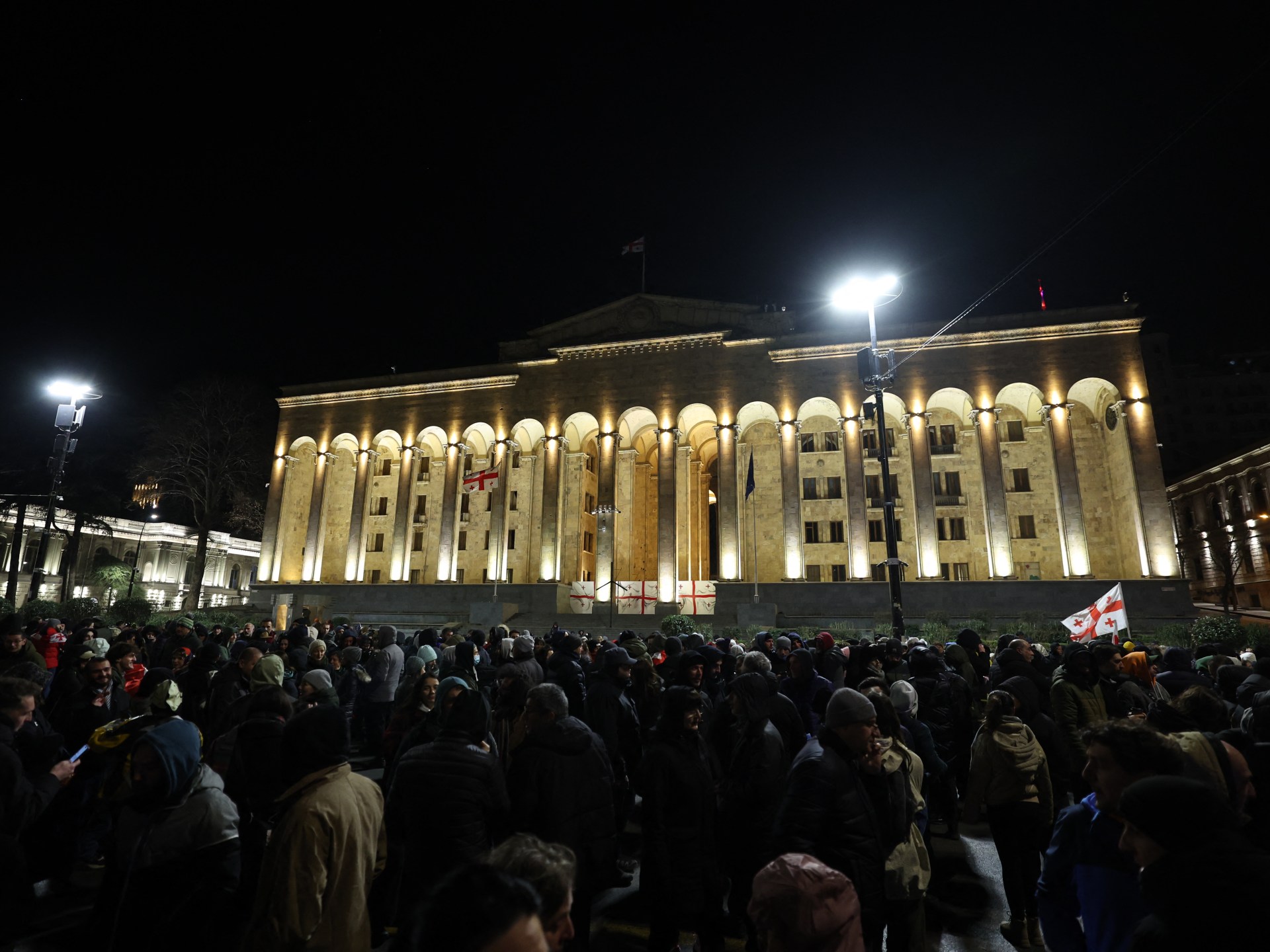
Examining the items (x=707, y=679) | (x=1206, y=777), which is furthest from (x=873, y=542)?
(x=1206, y=777)

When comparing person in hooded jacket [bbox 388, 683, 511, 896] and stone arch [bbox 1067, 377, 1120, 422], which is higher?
stone arch [bbox 1067, 377, 1120, 422]

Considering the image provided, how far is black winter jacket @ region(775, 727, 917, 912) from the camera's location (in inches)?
130

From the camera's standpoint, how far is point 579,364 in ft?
119

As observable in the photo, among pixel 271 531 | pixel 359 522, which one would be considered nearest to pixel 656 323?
pixel 359 522

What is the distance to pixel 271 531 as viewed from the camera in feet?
125

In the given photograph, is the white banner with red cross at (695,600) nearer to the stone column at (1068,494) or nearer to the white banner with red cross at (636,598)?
the white banner with red cross at (636,598)

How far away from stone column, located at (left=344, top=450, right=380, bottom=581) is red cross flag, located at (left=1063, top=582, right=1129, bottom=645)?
Result: 33.4 metres

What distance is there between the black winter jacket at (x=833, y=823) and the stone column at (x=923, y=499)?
29.1 meters

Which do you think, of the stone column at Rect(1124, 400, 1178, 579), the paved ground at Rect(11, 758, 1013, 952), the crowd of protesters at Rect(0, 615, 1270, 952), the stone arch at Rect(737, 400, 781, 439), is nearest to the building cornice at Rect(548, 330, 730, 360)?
the stone arch at Rect(737, 400, 781, 439)

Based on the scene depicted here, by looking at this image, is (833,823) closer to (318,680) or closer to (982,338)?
(318,680)

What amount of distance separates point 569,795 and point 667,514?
2959cm

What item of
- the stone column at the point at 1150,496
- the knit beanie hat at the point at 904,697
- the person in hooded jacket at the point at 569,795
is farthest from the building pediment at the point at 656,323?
the person in hooded jacket at the point at 569,795

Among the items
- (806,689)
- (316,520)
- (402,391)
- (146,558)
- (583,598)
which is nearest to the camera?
(806,689)

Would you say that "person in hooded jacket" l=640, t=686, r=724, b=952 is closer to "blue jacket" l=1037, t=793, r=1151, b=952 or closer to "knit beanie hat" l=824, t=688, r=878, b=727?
"knit beanie hat" l=824, t=688, r=878, b=727
